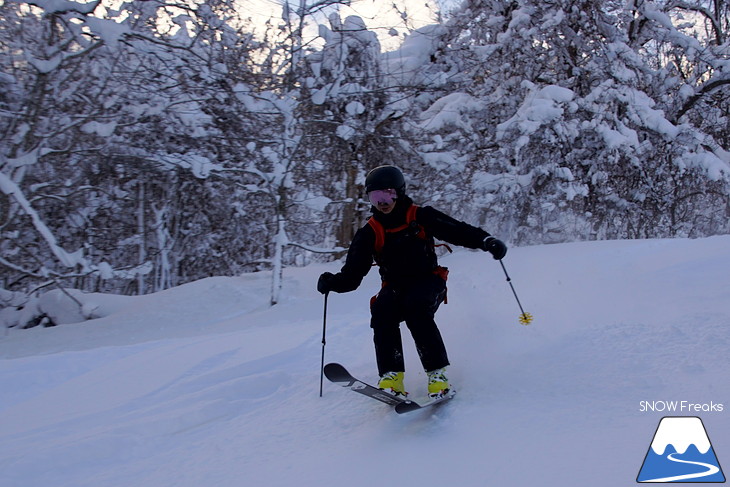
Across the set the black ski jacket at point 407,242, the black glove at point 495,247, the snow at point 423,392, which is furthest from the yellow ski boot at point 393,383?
the black glove at point 495,247

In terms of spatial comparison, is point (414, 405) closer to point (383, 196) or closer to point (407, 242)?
point (407, 242)

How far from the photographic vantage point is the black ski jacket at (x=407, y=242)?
3377 mm

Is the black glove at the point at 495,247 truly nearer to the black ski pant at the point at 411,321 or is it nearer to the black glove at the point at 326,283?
the black ski pant at the point at 411,321

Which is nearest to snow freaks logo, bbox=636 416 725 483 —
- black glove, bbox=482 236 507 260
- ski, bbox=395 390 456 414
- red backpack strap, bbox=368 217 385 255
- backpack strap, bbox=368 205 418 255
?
ski, bbox=395 390 456 414

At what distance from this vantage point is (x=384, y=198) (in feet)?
11.1

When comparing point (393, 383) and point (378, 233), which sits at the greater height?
point (378, 233)

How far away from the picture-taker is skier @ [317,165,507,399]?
3279mm

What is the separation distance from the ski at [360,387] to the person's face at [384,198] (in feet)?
3.22

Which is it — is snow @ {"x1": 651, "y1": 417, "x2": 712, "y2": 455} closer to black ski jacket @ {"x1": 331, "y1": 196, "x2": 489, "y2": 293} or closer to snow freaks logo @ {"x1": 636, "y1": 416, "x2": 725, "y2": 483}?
snow freaks logo @ {"x1": 636, "y1": 416, "x2": 725, "y2": 483}

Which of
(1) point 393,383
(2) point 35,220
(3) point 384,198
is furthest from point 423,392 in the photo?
(2) point 35,220

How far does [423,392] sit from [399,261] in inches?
31.5

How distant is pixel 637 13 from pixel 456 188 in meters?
6.36

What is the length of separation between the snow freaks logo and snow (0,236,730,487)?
1.9 inches

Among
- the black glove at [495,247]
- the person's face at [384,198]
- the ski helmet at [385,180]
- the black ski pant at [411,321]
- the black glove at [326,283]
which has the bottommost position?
the black ski pant at [411,321]
